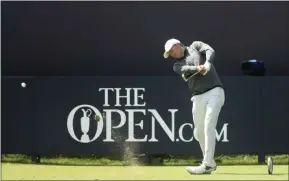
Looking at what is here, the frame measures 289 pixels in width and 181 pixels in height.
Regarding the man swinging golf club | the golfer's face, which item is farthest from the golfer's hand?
the golfer's face

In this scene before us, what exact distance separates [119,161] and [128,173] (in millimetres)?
975

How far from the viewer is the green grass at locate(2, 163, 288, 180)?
292 inches

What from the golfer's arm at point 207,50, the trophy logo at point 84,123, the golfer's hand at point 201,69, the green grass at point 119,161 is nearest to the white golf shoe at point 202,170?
the golfer's hand at point 201,69

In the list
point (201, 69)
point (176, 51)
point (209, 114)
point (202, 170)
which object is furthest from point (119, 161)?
point (201, 69)

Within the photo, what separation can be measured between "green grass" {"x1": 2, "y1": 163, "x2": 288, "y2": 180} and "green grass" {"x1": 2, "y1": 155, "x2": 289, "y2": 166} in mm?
260

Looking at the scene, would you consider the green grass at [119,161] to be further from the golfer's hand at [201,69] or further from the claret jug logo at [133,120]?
the golfer's hand at [201,69]

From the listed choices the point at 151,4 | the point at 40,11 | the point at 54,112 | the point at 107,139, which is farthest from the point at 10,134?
the point at 151,4

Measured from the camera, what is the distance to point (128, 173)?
786 cm

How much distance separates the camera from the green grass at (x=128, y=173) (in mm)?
7426

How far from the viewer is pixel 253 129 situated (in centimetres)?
870

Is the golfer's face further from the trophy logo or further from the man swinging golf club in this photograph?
A: the trophy logo

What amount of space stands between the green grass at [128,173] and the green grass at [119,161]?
26 centimetres

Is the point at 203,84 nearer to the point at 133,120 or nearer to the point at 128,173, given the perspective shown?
the point at 128,173

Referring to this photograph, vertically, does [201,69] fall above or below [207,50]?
below
